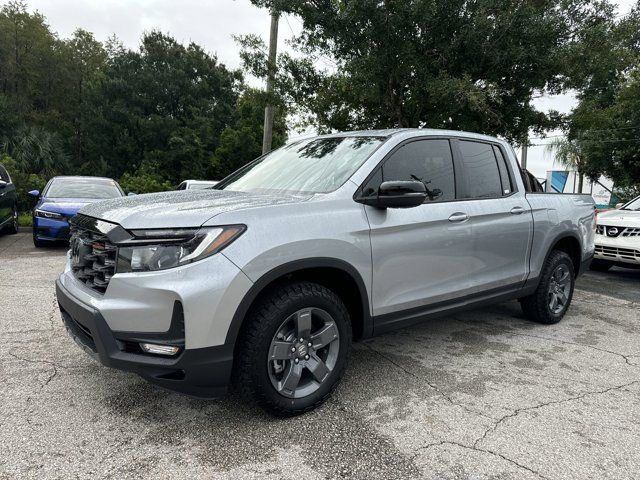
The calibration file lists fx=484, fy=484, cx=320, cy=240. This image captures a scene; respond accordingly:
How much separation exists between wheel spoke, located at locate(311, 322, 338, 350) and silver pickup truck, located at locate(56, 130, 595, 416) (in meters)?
0.01

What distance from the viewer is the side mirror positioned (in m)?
2.89

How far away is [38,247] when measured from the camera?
882cm

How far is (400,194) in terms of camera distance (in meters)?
2.93

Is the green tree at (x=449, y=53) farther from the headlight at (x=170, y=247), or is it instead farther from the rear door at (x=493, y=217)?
the headlight at (x=170, y=247)

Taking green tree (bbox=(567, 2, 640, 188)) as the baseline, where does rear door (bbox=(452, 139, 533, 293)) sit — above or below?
below

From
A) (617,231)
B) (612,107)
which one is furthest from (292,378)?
(612,107)

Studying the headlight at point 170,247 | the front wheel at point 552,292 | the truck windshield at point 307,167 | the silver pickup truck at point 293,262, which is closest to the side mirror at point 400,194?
Result: the silver pickup truck at point 293,262

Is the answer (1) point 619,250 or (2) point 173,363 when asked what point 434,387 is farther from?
(1) point 619,250

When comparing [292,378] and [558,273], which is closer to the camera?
[292,378]

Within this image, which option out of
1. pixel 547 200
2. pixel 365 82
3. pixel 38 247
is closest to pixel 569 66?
pixel 365 82

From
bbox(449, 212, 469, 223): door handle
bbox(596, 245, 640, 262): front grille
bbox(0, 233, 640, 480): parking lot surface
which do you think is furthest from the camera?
bbox(596, 245, 640, 262): front grille

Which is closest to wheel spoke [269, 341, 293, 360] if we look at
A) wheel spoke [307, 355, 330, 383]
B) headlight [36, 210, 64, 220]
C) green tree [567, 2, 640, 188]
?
wheel spoke [307, 355, 330, 383]

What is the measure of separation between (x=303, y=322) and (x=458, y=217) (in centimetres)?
153

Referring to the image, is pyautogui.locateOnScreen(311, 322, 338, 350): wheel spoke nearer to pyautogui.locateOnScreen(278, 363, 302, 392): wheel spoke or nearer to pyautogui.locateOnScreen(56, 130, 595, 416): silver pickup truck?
pyautogui.locateOnScreen(56, 130, 595, 416): silver pickup truck
